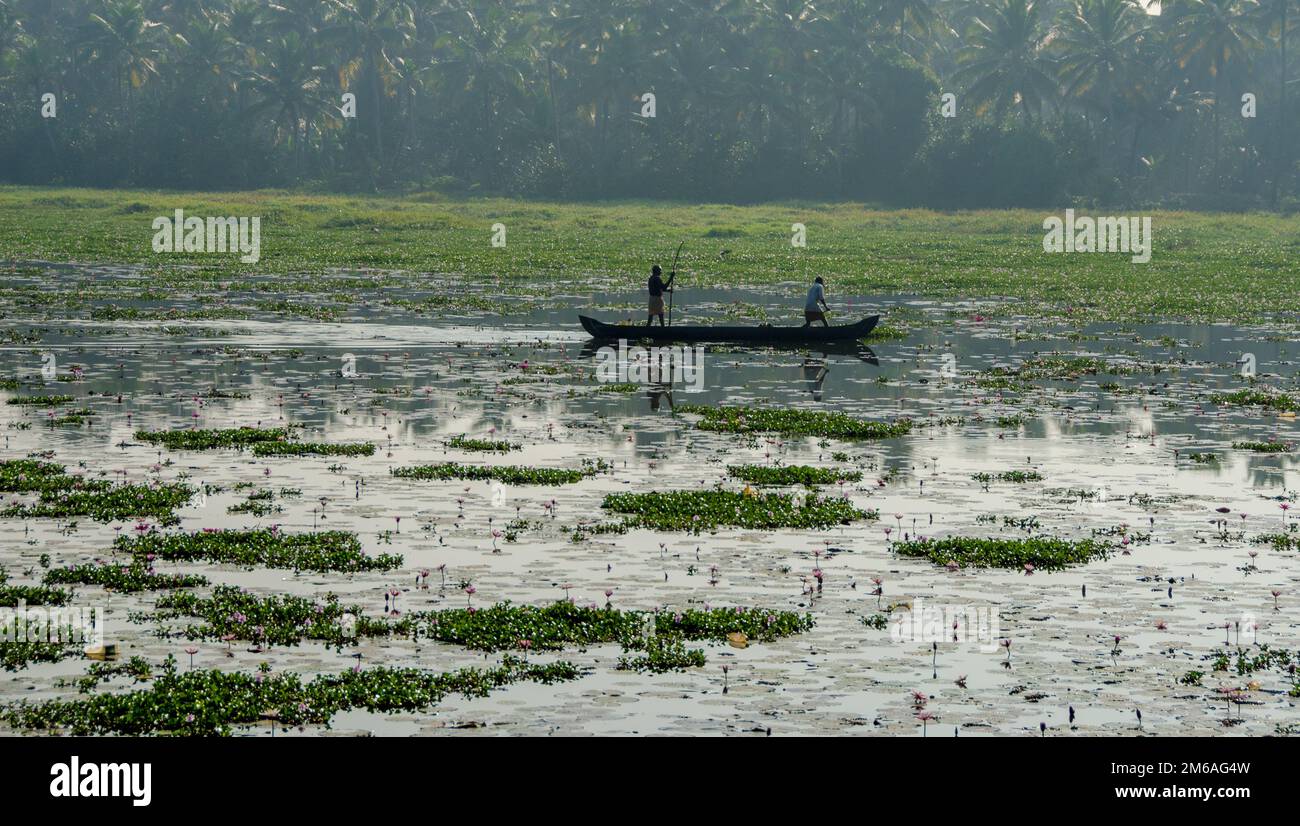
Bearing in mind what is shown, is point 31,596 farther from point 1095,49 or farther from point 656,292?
point 1095,49

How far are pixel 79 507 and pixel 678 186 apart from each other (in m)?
95.2

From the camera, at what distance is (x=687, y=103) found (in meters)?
118

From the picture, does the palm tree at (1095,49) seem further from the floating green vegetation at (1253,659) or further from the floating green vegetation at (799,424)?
the floating green vegetation at (1253,659)

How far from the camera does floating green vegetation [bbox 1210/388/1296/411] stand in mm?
28234

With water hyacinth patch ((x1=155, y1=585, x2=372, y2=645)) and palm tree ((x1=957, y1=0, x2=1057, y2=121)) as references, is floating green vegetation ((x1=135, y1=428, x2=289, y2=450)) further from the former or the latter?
palm tree ((x1=957, y1=0, x2=1057, y2=121))

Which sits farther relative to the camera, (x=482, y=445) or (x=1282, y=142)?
(x=1282, y=142)

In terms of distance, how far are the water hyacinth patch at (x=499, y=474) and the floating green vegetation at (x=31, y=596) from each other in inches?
259

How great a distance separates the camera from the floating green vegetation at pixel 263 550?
16297 millimetres

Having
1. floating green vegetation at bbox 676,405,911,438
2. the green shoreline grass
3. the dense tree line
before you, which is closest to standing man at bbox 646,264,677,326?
floating green vegetation at bbox 676,405,911,438

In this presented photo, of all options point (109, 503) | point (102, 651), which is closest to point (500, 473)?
point (109, 503)

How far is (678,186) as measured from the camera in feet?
367

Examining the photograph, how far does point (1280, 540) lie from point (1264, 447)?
6.51 meters

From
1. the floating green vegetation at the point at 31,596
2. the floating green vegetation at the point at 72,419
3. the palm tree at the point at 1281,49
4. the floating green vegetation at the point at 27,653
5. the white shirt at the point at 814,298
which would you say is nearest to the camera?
the floating green vegetation at the point at 27,653

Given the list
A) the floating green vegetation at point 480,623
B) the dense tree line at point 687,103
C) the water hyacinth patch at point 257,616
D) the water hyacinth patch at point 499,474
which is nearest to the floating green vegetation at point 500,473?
the water hyacinth patch at point 499,474
